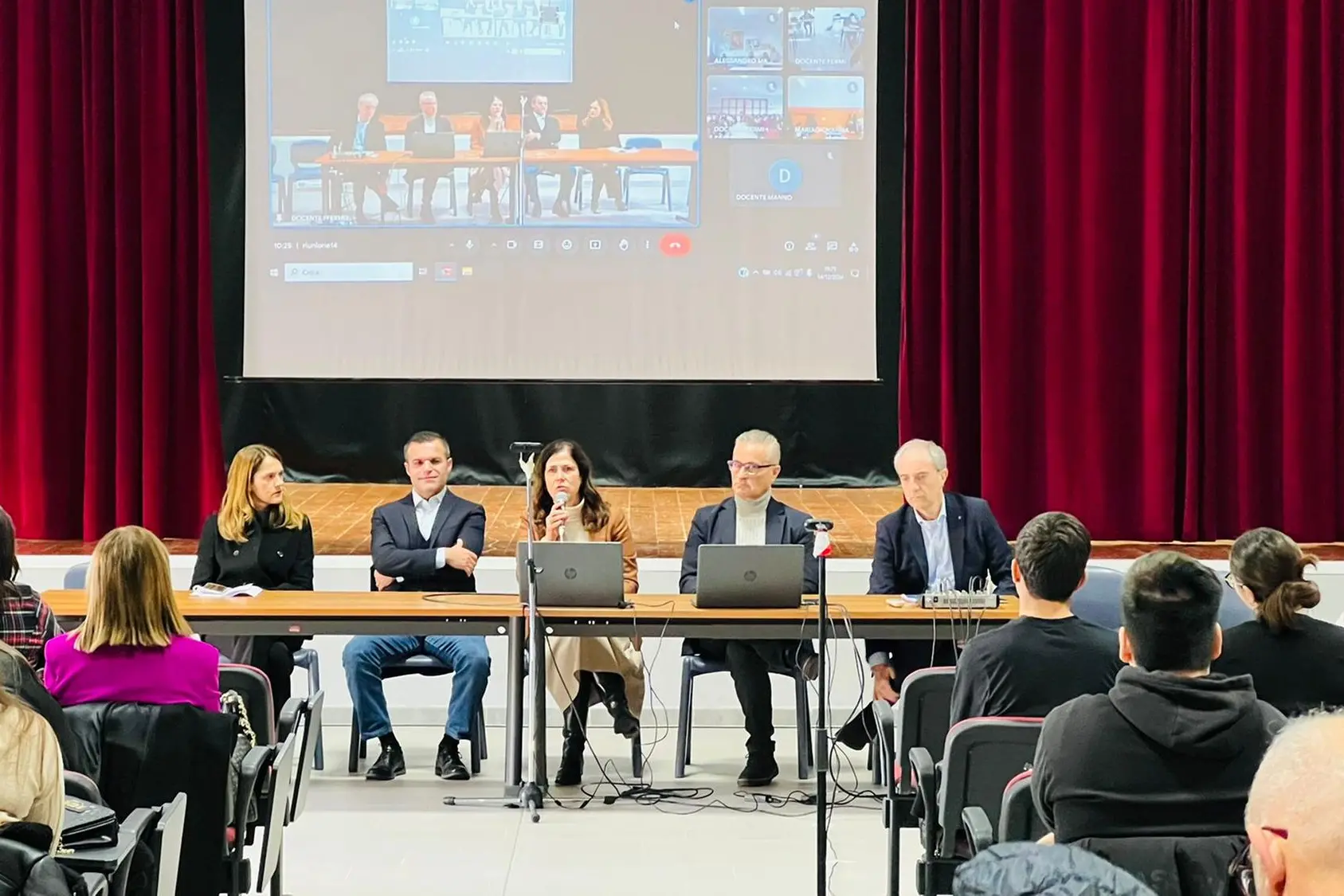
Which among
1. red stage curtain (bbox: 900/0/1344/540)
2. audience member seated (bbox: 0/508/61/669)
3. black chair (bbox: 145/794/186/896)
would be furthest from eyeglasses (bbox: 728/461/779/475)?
black chair (bbox: 145/794/186/896)

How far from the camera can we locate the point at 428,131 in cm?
720

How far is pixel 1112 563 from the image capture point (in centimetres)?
670

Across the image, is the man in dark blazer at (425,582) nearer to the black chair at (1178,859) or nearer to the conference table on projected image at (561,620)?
the conference table on projected image at (561,620)

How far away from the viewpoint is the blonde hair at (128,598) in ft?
10.2

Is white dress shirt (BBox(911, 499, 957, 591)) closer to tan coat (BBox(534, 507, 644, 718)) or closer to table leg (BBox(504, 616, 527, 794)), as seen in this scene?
tan coat (BBox(534, 507, 644, 718))

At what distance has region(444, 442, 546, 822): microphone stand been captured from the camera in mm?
4336

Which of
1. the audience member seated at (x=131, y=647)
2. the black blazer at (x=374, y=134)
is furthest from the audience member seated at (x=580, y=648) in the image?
the black blazer at (x=374, y=134)

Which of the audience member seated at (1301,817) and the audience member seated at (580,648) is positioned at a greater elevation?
the audience member seated at (1301,817)

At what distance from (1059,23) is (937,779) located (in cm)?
477

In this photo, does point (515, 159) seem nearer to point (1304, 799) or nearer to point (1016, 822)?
point (1016, 822)

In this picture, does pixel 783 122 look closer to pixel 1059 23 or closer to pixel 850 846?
pixel 1059 23

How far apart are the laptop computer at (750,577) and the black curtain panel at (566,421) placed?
3.71m

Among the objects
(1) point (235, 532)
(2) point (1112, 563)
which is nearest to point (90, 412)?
(1) point (235, 532)

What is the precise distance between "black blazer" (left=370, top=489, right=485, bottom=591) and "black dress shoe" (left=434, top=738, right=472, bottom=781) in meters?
0.54
